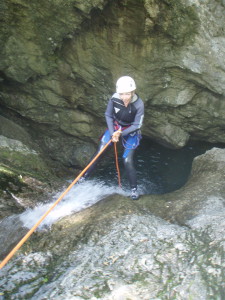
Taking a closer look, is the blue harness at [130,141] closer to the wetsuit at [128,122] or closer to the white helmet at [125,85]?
the wetsuit at [128,122]

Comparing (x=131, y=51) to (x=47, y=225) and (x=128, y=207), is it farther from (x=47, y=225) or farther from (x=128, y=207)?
(x=47, y=225)

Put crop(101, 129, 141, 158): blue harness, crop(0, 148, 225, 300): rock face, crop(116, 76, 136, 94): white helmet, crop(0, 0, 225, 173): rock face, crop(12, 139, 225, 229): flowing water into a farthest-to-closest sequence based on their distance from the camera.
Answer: crop(101, 129, 141, 158): blue harness, crop(0, 0, 225, 173): rock face, crop(12, 139, 225, 229): flowing water, crop(116, 76, 136, 94): white helmet, crop(0, 148, 225, 300): rock face

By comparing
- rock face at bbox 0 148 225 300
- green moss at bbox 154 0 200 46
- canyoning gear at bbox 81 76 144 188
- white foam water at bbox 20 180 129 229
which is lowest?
rock face at bbox 0 148 225 300

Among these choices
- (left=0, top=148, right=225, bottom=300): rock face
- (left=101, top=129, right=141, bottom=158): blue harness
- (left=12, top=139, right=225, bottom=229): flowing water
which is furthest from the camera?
(left=101, top=129, right=141, bottom=158): blue harness

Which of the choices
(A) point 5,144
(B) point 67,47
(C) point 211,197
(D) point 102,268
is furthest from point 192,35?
(D) point 102,268

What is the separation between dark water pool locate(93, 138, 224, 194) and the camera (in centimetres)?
795

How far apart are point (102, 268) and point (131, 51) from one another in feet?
15.2

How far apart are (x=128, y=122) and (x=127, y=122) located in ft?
0.07

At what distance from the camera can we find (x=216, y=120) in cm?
792

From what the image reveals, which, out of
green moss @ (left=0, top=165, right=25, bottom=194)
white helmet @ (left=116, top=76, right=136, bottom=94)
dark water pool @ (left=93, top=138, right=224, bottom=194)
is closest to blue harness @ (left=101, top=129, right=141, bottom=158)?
white helmet @ (left=116, top=76, right=136, bottom=94)

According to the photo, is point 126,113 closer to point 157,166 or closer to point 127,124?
point 127,124

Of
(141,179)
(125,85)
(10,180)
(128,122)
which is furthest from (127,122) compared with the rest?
(10,180)

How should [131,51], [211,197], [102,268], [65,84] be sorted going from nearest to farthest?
[102,268]
[211,197]
[131,51]
[65,84]

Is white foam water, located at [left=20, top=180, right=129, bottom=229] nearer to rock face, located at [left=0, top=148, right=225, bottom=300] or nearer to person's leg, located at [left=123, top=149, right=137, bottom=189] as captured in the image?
rock face, located at [left=0, top=148, right=225, bottom=300]
